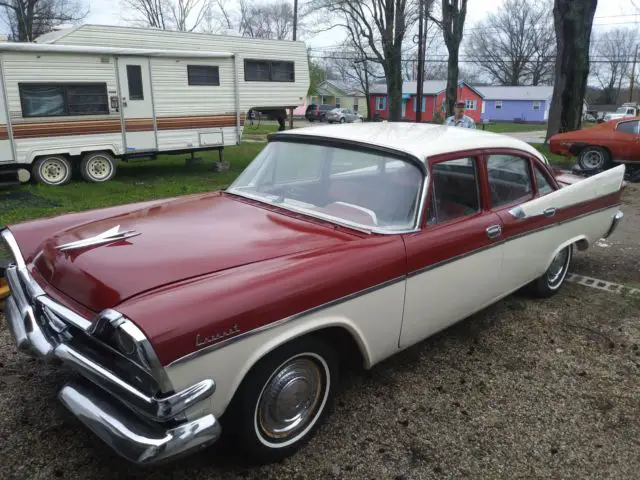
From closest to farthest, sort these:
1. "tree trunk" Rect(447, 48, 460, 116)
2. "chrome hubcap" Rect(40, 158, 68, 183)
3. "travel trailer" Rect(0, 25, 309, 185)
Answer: "travel trailer" Rect(0, 25, 309, 185), "chrome hubcap" Rect(40, 158, 68, 183), "tree trunk" Rect(447, 48, 460, 116)

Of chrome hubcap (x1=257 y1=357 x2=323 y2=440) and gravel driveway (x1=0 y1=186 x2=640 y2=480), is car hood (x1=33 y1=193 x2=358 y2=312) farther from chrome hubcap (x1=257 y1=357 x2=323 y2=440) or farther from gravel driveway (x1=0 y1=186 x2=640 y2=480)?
gravel driveway (x1=0 y1=186 x2=640 y2=480)

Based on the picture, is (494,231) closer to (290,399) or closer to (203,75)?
(290,399)

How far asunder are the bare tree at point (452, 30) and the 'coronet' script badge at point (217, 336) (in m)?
21.6

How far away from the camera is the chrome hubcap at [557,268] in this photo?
4871 mm

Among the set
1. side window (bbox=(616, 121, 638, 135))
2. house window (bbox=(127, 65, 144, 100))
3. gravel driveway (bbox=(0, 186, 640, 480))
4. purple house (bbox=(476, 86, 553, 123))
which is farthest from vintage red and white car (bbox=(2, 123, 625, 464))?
purple house (bbox=(476, 86, 553, 123))

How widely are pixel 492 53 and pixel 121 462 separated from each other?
7710 centimetres

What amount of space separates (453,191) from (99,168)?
31.3 ft

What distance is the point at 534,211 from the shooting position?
4.09m

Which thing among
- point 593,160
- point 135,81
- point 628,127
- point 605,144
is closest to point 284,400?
point 135,81

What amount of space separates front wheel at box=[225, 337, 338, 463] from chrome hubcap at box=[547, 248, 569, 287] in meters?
2.90

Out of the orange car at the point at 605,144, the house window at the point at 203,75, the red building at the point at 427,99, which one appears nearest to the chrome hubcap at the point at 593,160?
the orange car at the point at 605,144

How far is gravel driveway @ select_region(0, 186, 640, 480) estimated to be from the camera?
8.86 feet

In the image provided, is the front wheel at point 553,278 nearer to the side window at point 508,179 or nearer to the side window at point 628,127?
the side window at point 508,179

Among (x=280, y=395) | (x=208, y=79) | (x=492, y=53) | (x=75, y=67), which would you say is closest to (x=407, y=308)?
(x=280, y=395)
